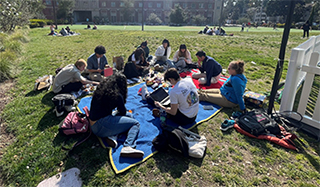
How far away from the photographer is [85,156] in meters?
3.47

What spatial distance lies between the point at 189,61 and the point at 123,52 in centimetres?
489

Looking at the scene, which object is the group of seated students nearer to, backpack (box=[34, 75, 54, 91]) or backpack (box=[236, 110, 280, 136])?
backpack (box=[236, 110, 280, 136])

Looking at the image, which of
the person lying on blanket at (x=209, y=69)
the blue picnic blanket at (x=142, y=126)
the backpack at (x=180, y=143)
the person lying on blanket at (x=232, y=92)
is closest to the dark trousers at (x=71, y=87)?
the blue picnic blanket at (x=142, y=126)

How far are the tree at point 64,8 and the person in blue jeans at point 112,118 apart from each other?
6283 centimetres

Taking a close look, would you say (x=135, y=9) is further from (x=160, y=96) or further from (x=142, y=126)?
(x=142, y=126)

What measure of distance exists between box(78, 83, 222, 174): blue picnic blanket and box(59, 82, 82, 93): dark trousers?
0.47 metres

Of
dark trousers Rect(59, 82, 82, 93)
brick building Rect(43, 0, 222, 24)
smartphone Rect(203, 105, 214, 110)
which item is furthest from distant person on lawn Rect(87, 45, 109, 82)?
brick building Rect(43, 0, 222, 24)

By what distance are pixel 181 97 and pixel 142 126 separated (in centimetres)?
114

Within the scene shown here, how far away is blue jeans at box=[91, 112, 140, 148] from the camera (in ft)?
11.8

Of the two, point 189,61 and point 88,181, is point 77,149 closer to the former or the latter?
point 88,181

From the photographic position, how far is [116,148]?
360 cm

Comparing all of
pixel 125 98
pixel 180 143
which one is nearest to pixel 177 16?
pixel 125 98

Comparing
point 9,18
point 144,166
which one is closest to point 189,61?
point 144,166

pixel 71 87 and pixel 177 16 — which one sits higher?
pixel 177 16
